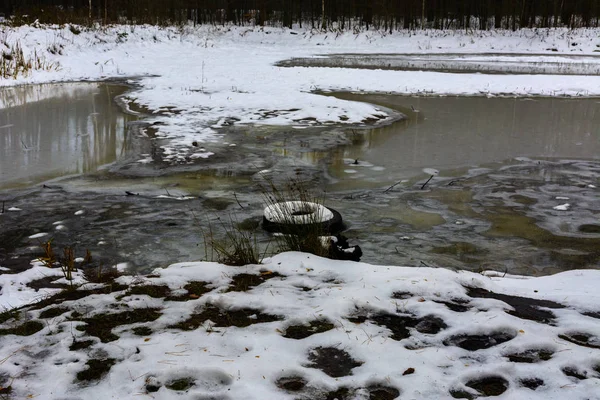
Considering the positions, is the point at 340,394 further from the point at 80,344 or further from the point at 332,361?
the point at 80,344

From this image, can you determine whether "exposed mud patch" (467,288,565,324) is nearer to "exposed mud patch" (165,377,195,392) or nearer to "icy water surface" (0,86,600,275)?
"icy water surface" (0,86,600,275)

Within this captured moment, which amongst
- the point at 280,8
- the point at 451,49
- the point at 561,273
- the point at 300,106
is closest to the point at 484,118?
the point at 300,106

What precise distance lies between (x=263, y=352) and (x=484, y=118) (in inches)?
435

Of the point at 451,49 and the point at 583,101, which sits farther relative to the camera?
the point at 451,49

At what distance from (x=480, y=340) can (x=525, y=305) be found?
798 millimetres

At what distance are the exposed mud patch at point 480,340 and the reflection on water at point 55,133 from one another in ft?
21.1

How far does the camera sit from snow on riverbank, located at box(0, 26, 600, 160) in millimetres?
13242

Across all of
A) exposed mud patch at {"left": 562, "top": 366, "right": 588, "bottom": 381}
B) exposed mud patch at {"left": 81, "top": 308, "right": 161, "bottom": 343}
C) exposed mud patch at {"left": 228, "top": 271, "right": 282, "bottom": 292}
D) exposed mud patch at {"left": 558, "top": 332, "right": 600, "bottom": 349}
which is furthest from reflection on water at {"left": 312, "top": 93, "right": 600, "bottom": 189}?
exposed mud patch at {"left": 562, "top": 366, "right": 588, "bottom": 381}

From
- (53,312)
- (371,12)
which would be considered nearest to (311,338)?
(53,312)

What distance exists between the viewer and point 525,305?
405cm

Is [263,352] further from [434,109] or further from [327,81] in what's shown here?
[327,81]

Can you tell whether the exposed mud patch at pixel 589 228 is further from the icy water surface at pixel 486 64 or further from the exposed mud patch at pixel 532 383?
the icy water surface at pixel 486 64

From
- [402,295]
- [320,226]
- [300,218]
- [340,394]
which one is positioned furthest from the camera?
[300,218]

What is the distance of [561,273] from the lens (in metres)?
4.92
